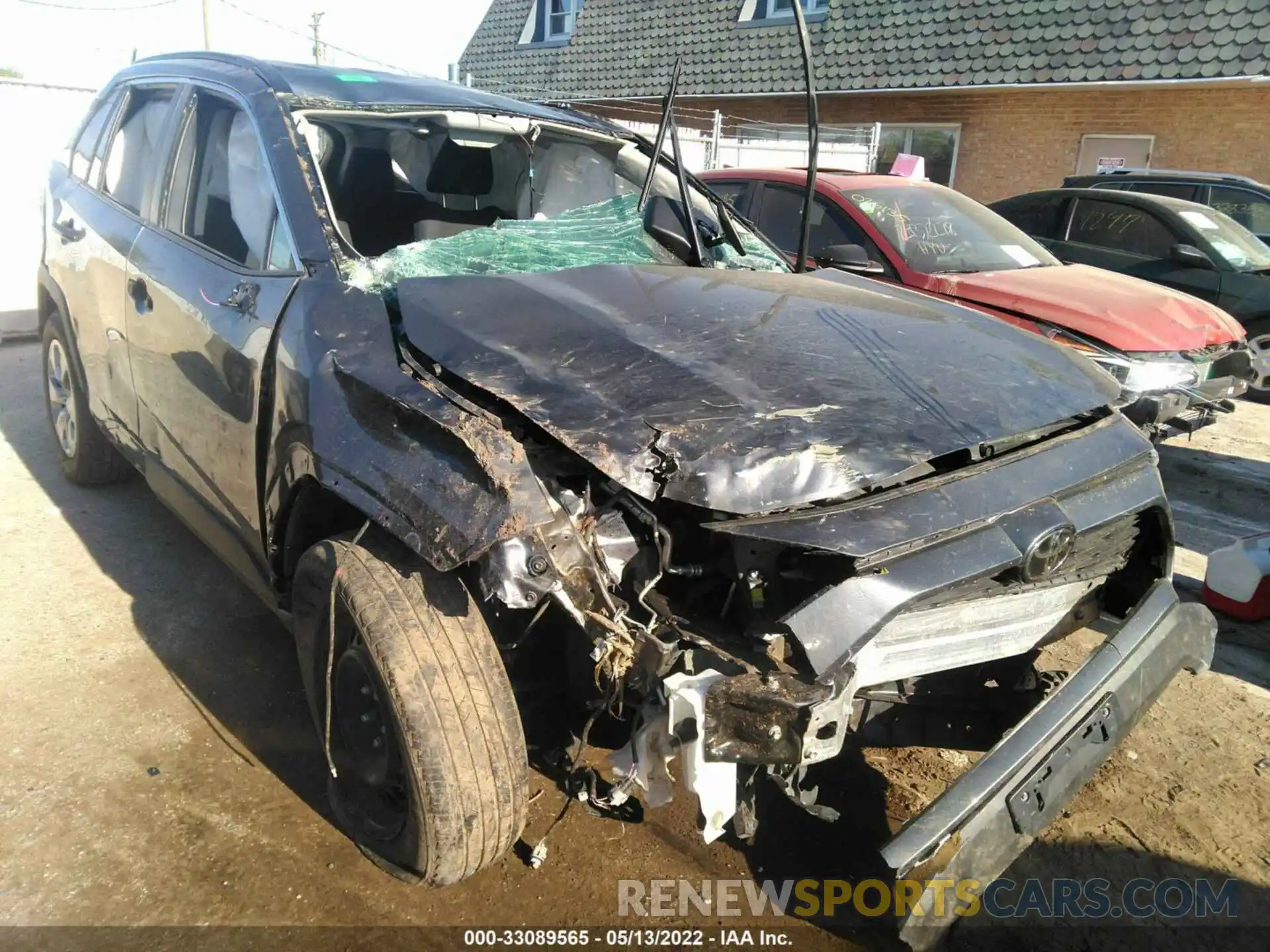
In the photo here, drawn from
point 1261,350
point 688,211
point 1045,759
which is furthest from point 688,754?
point 1261,350

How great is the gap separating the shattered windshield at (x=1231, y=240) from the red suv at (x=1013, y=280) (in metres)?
1.69

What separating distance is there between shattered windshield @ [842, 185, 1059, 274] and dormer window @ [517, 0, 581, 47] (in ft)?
52.6

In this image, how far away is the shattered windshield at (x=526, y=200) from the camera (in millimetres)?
3293

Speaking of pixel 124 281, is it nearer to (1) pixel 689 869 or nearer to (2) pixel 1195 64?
(1) pixel 689 869

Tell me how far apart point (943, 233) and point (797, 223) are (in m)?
0.96

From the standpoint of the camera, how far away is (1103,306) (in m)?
5.50

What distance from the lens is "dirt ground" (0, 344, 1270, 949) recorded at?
2.33m

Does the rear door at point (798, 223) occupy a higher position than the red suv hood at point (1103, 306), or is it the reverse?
the rear door at point (798, 223)

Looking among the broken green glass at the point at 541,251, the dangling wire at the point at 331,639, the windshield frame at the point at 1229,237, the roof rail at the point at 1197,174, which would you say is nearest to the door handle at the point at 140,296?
the broken green glass at the point at 541,251

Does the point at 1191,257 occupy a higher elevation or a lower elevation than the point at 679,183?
lower

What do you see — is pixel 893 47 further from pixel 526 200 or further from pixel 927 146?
pixel 526 200

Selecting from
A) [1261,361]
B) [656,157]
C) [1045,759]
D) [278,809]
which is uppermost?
[656,157]

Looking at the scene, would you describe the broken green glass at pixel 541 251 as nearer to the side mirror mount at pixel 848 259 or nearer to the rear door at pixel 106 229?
the rear door at pixel 106 229

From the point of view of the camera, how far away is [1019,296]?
18.1 ft
